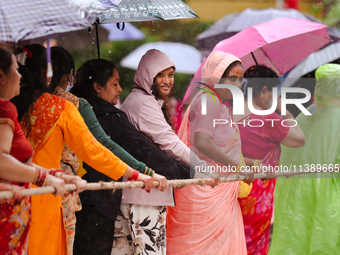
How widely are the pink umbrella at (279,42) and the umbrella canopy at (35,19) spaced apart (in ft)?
7.18

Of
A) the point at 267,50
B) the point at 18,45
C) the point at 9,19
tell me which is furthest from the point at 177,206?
the point at 267,50

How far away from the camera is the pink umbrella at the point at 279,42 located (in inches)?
187

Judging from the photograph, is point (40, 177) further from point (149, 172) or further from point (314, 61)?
point (314, 61)

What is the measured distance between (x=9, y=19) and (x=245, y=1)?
8.50 meters

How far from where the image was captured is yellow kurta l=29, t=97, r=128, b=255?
2689 mm

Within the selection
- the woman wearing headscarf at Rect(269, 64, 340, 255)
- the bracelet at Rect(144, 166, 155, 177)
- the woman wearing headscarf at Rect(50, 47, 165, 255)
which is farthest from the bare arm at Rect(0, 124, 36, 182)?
the woman wearing headscarf at Rect(269, 64, 340, 255)

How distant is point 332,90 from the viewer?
4258 mm

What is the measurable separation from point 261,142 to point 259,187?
0.38 m

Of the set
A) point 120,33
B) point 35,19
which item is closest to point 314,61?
point 120,33

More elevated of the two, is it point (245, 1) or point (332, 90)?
point (245, 1)

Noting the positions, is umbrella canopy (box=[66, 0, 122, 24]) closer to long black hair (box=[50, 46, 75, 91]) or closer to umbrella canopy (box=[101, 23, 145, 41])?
long black hair (box=[50, 46, 75, 91])

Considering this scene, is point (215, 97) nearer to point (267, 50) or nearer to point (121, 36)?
point (121, 36)

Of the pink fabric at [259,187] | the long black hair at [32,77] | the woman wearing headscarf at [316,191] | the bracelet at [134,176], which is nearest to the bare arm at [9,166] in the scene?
the long black hair at [32,77]

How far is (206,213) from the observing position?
12.1 ft
